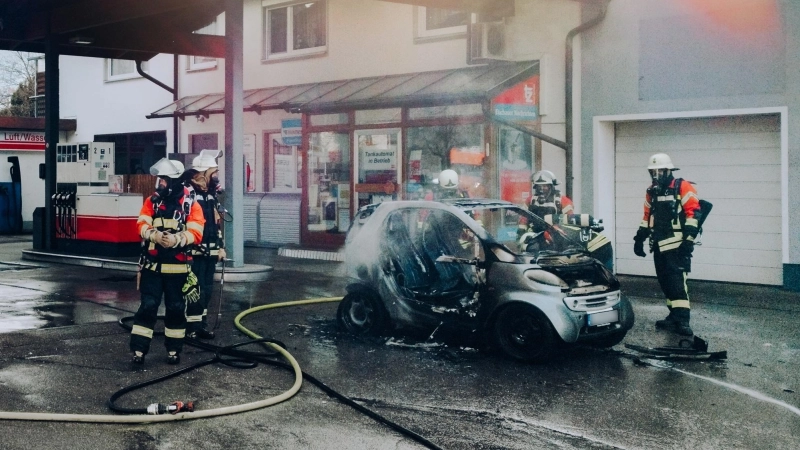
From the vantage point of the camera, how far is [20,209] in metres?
24.5

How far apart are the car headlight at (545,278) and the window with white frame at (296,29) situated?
1194cm

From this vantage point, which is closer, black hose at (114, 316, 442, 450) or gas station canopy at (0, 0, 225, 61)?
black hose at (114, 316, 442, 450)

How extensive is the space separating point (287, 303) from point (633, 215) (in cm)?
632

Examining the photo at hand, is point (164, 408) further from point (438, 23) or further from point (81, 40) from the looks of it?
point (81, 40)

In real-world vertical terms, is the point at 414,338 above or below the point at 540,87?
below

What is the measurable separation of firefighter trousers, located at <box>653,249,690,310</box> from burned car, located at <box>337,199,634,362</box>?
4.23 ft

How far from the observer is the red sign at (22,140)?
83.2ft

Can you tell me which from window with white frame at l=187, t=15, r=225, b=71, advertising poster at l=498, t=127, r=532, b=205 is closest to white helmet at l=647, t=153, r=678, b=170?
advertising poster at l=498, t=127, r=532, b=205

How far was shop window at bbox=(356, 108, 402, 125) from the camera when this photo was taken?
16.1 m

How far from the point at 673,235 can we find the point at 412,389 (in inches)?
155

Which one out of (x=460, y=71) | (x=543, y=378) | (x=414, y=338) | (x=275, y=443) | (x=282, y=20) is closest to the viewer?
(x=275, y=443)

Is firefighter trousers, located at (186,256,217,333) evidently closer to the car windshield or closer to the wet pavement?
the wet pavement

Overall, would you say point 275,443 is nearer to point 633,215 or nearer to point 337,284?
point 337,284

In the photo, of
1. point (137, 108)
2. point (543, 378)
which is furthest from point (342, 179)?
point (543, 378)
